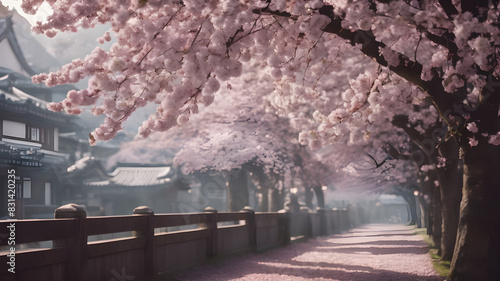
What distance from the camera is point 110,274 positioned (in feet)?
26.4

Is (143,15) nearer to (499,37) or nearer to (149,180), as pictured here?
(499,37)

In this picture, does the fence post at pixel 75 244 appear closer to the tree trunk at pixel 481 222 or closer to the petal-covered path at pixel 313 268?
the petal-covered path at pixel 313 268

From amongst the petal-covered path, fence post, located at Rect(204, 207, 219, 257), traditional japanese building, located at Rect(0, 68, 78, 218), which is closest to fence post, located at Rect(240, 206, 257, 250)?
the petal-covered path

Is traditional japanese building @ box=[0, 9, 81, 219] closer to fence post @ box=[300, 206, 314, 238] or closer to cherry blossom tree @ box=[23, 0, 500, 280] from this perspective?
fence post @ box=[300, 206, 314, 238]

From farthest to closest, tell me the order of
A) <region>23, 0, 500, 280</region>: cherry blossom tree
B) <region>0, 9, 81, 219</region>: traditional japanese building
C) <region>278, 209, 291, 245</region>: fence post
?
<region>0, 9, 81, 219</region>: traditional japanese building
<region>278, 209, 291, 245</region>: fence post
<region>23, 0, 500, 280</region>: cherry blossom tree

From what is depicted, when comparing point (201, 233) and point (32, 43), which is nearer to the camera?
point (201, 233)

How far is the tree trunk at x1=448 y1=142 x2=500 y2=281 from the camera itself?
→ 6.79m

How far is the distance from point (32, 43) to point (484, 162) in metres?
66.0

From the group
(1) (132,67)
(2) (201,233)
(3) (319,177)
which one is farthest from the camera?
(3) (319,177)

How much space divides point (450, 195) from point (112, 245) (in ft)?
32.6

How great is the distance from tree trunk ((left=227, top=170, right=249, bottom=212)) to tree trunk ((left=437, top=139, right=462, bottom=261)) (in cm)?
1410

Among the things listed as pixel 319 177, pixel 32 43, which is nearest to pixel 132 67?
pixel 319 177

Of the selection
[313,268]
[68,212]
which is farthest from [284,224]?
[68,212]

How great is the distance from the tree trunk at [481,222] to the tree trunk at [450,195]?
656 centimetres
